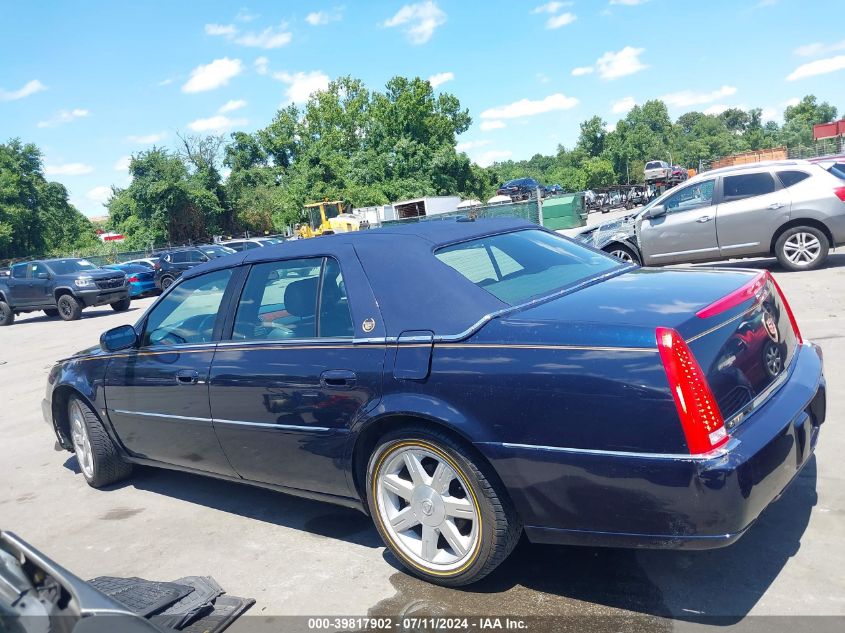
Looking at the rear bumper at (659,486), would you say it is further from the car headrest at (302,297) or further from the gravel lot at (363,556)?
the car headrest at (302,297)

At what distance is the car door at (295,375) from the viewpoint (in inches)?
139

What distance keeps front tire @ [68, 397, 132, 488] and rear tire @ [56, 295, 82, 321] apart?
15802 millimetres

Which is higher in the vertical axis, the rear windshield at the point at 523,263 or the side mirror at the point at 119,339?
the rear windshield at the point at 523,263

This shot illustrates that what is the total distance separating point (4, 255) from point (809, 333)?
61.1 m

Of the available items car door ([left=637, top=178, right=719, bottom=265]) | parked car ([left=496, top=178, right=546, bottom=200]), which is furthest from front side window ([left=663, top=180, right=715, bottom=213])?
parked car ([left=496, top=178, right=546, bottom=200])

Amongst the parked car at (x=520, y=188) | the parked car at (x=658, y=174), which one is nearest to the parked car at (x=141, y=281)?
the parked car at (x=520, y=188)

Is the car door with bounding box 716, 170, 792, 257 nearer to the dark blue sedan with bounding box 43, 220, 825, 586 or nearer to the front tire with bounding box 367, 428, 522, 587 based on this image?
the dark blue sedan with bounding box 43, 220, 825, 586

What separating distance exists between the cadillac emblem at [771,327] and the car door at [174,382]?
2.99m

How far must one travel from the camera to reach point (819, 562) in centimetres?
319

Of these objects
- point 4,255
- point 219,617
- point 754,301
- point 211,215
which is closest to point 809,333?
point 754,301

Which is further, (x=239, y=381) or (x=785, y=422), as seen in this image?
(x=239, y=381)

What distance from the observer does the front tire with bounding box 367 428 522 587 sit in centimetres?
310

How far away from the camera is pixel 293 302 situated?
409 centimetres

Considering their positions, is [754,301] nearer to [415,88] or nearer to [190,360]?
[190,360]
